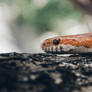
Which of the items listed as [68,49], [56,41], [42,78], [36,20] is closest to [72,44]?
[68,49]

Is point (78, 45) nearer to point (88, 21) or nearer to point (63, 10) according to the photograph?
point (63, 10)

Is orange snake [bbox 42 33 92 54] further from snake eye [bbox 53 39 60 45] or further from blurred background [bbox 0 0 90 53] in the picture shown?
blurred background [bbox 0 0 90 53]

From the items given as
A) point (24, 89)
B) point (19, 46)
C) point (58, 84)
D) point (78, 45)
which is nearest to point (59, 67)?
point (58, 84)

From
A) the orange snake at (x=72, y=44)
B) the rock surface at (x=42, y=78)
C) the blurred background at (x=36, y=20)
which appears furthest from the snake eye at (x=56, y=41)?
the blurred background at (x=36, y=20)

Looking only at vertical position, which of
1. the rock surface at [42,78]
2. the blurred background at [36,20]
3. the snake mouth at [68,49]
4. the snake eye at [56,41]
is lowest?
the rock surface at [42,78]

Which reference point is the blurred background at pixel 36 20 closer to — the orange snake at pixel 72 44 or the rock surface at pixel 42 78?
the orange snake at pixel 72 44

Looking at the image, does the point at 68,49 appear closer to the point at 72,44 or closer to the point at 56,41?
the point at 72,44
